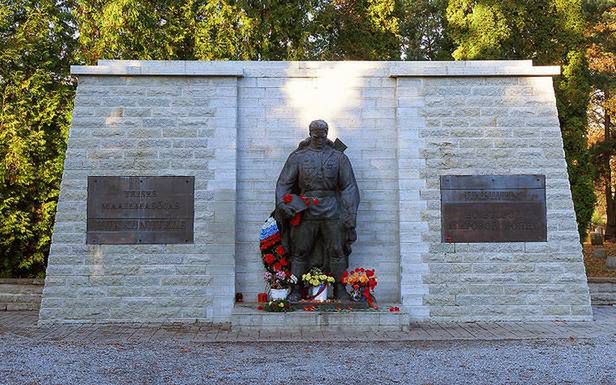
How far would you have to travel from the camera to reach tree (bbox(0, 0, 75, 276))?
10.2 m

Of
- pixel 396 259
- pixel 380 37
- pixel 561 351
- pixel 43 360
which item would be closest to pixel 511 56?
pixel 380 37

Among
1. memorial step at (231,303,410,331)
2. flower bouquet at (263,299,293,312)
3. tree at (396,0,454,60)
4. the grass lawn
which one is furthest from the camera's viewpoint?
tree at (396,0,454,60)

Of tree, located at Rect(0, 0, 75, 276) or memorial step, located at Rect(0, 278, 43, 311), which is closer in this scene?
memorial step, located at Rect(0, 278, 43, 311)

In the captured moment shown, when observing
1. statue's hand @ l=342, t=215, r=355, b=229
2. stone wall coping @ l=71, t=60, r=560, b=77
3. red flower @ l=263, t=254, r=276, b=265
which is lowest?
red flower @ l=263, t=254, r=276, b=265

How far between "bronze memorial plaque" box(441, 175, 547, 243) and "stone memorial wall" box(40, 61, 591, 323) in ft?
0.09

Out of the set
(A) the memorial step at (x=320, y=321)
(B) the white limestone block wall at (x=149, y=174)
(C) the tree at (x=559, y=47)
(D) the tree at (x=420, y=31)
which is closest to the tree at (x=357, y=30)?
(C) the tree at (x=559, y=47)

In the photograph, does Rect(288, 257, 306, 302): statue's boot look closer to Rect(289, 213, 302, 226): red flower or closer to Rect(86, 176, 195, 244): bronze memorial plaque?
Rect(289, 213, 302, 226): red flower

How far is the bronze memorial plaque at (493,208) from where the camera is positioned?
760 cm

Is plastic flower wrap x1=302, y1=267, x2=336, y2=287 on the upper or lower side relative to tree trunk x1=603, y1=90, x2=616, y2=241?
lower

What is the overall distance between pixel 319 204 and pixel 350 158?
3.47 ft

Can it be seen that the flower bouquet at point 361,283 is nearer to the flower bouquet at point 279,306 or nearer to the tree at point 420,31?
the flower bouquet at point 279,306

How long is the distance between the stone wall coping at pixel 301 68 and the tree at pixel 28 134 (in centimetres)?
331

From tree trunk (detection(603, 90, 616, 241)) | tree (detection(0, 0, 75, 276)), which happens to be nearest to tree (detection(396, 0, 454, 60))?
tree trunk (detection(603, 90, 616, 241))

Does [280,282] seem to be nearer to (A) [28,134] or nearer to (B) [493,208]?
(B) [493,208]
